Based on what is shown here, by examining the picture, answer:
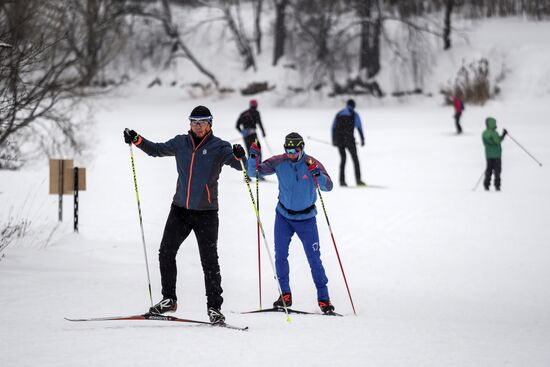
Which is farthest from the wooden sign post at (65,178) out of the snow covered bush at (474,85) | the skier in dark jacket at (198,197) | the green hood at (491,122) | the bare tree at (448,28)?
the bare tree at (448,28)

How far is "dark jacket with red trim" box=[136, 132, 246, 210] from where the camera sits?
20.5ft

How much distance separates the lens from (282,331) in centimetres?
614

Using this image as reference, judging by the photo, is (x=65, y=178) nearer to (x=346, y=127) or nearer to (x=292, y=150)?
(x=292, y=150)

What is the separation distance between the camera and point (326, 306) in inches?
294

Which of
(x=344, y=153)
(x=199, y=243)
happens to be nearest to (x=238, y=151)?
(x=199, y=243)

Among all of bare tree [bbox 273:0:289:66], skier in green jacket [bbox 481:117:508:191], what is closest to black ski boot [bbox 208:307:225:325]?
skier in green jacket [bbox 481:117:508:191]

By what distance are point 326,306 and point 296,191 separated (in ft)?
4.03

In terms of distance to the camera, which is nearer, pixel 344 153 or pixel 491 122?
pixel 491 122

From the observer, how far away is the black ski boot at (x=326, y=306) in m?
7.43

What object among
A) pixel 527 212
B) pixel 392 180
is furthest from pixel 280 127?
pixel 527 212

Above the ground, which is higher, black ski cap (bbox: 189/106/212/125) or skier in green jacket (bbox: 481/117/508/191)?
black ski cap (bbox: 189/106/212/125)

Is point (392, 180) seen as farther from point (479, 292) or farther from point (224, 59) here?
point (224, 59)

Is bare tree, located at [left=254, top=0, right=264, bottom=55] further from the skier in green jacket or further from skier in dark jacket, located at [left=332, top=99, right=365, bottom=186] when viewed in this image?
the skier in green jacket

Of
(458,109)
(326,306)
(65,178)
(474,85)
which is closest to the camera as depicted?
(326,306)
